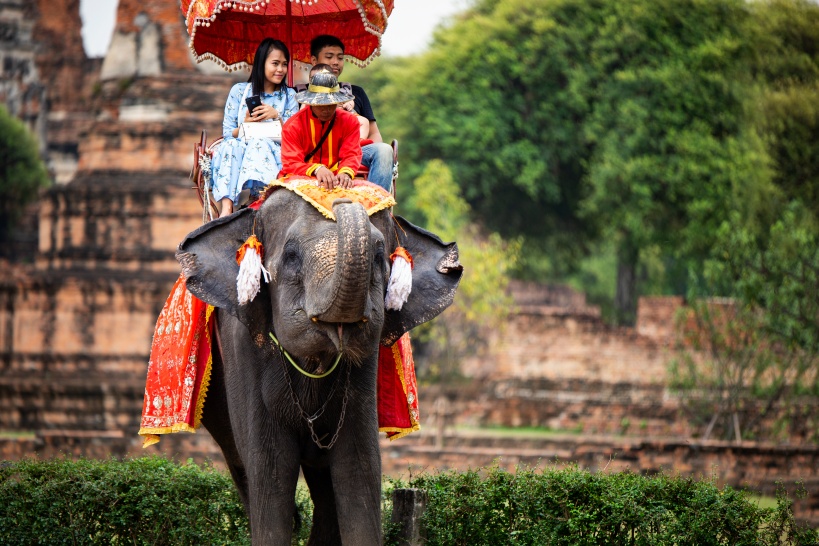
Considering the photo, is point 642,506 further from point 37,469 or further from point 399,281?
point 37,469

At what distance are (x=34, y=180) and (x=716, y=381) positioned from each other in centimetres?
1952

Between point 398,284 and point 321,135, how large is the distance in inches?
38.4

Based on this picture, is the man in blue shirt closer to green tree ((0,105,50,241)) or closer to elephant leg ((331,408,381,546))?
elephant leg ((331,408,381,546))

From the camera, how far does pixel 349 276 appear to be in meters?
4.91

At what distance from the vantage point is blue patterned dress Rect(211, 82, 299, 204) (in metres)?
6.89

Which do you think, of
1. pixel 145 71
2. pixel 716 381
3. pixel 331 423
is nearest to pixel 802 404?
pixel 716 381

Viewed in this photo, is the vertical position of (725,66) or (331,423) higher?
(725,66)

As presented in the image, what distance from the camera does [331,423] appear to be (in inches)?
224

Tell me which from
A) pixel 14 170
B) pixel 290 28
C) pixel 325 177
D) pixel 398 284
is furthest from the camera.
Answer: pixel 14 170

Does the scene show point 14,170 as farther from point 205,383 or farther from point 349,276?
point 349,276

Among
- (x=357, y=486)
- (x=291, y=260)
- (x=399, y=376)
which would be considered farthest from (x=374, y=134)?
(x=357, y=486)

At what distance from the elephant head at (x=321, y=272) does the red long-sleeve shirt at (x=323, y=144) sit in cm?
32

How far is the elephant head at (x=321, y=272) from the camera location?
16.4 feet

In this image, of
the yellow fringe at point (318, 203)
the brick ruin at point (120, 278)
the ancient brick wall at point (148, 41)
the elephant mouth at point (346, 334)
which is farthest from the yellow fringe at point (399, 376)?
the ancient brick wall at point (148, 41)
